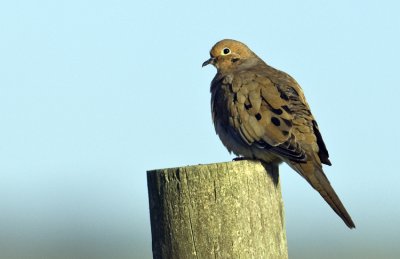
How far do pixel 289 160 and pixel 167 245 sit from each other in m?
2.40

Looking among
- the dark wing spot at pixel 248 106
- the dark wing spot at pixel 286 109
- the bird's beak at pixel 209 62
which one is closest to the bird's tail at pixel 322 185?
the dark wing spot at pixel 286 109

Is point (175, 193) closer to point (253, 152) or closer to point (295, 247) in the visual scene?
point (253, 152)

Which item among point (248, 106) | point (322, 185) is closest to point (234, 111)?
point (248, 106)

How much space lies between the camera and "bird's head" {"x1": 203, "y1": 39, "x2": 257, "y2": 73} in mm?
10211

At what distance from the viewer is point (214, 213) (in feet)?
18.4

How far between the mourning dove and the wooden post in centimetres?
172

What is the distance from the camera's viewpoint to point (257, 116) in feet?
27.3

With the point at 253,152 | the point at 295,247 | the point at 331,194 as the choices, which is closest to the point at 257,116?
the point at 253,152

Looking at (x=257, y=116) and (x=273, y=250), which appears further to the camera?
(x=257, y=116)

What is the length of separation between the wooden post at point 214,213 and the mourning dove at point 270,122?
172 centimetres

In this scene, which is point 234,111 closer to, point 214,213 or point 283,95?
point 283,95

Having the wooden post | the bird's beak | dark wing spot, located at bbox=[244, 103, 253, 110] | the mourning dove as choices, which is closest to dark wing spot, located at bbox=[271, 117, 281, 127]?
the mourning dove

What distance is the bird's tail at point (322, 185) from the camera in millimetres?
7094

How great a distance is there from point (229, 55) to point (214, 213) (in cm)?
484
